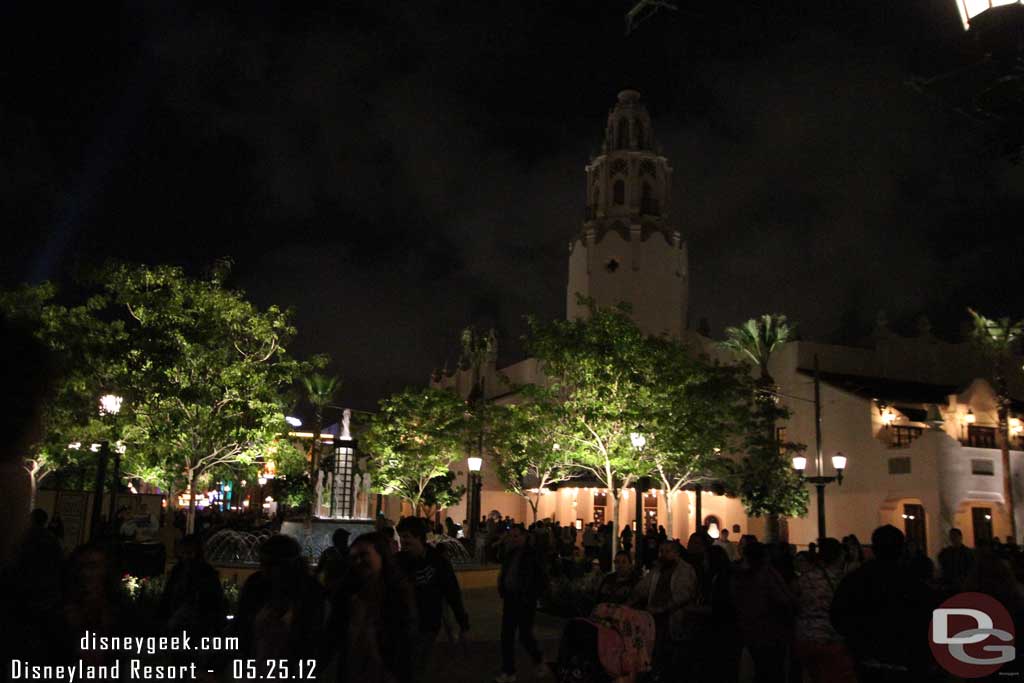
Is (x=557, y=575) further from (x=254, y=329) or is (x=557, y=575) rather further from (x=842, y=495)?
(x=842, y=495)

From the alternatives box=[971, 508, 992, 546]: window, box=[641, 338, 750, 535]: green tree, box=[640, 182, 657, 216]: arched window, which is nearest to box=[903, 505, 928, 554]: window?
box=[971, 508, 992, 546]: window

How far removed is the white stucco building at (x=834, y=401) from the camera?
38.3 m

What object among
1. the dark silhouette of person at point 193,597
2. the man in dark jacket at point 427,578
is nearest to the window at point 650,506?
the man in dark jacket at point 427,578

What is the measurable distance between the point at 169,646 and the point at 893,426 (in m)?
40.4

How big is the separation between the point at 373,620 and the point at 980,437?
1637 inches

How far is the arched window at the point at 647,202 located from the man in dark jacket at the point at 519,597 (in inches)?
1842

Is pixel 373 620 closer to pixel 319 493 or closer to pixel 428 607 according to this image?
pixel 428 607

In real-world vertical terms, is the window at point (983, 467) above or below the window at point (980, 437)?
below

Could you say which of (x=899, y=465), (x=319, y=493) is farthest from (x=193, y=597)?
(x=899, y=465)

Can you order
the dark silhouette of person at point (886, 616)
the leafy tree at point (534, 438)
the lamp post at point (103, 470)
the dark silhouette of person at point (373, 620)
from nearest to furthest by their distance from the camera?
the dark silhouette of person at point (373, 620) < the dark silhouette of person at point (886, 616) < the lamp post at point (103, 470) < the leafy tree at point (534, 438)

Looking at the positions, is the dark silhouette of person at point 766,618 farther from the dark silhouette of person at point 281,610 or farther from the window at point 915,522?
the window at point 915,522

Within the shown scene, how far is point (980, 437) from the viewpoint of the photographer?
130ft

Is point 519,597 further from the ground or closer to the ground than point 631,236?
closer to the ground

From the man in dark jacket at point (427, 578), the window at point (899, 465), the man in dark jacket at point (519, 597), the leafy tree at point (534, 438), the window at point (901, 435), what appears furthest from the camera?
the window at point (901, 435)
